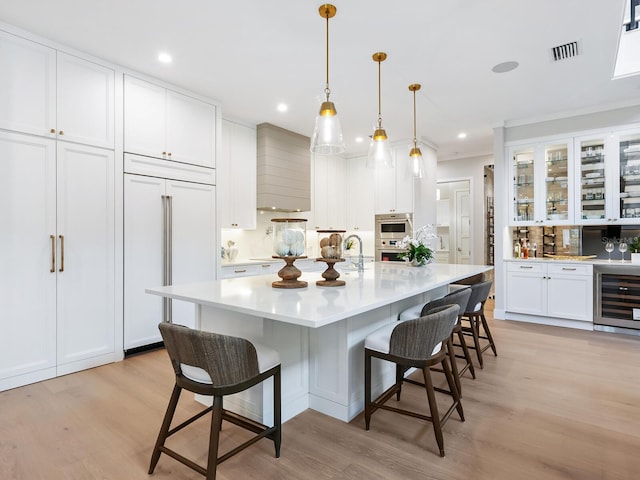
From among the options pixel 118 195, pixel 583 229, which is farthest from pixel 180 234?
pixel 583 229

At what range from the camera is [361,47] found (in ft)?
9.75

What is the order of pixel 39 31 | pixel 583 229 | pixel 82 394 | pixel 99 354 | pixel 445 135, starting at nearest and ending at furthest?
pixel 82 394 < pixel 39 31 < pixel 99 354 < pixel 583 229 < pixel 445 135

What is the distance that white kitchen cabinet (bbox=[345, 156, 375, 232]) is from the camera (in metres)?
6.31

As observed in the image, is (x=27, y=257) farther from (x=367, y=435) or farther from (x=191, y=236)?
(x=367, y=435)

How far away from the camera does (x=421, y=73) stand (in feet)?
11.4

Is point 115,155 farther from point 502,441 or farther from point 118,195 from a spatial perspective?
point 502,441

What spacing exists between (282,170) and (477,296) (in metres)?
3.30

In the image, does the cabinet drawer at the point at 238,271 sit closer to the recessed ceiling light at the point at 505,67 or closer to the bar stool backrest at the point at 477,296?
the bar stool backrest at the point at 477,296

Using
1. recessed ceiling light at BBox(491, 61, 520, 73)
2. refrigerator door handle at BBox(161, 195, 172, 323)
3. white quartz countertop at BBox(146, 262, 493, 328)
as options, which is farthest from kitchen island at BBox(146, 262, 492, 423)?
recessed ceiling light at BBox(491, 61, 520, 73)

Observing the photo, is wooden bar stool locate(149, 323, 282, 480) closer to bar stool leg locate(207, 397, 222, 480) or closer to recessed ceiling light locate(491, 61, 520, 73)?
bar stool leg locate(207, 397, 222, 480)

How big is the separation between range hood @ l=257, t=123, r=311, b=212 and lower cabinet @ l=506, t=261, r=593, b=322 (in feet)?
10.6

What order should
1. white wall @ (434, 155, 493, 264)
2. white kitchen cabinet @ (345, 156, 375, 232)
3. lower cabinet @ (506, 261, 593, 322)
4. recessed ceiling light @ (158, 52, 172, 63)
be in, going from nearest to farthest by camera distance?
recessed ceiling light @ (158, 52, 172, 63)
lower cabinet @ (506, 261, 593, 322)
white kitchen cabinet @ (345, 156, 375, 232)
white wall @ (434, 155, 493, 264)

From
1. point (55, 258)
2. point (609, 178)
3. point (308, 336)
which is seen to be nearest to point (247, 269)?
point (55, 258)

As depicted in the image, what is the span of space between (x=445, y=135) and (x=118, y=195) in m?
4.74
